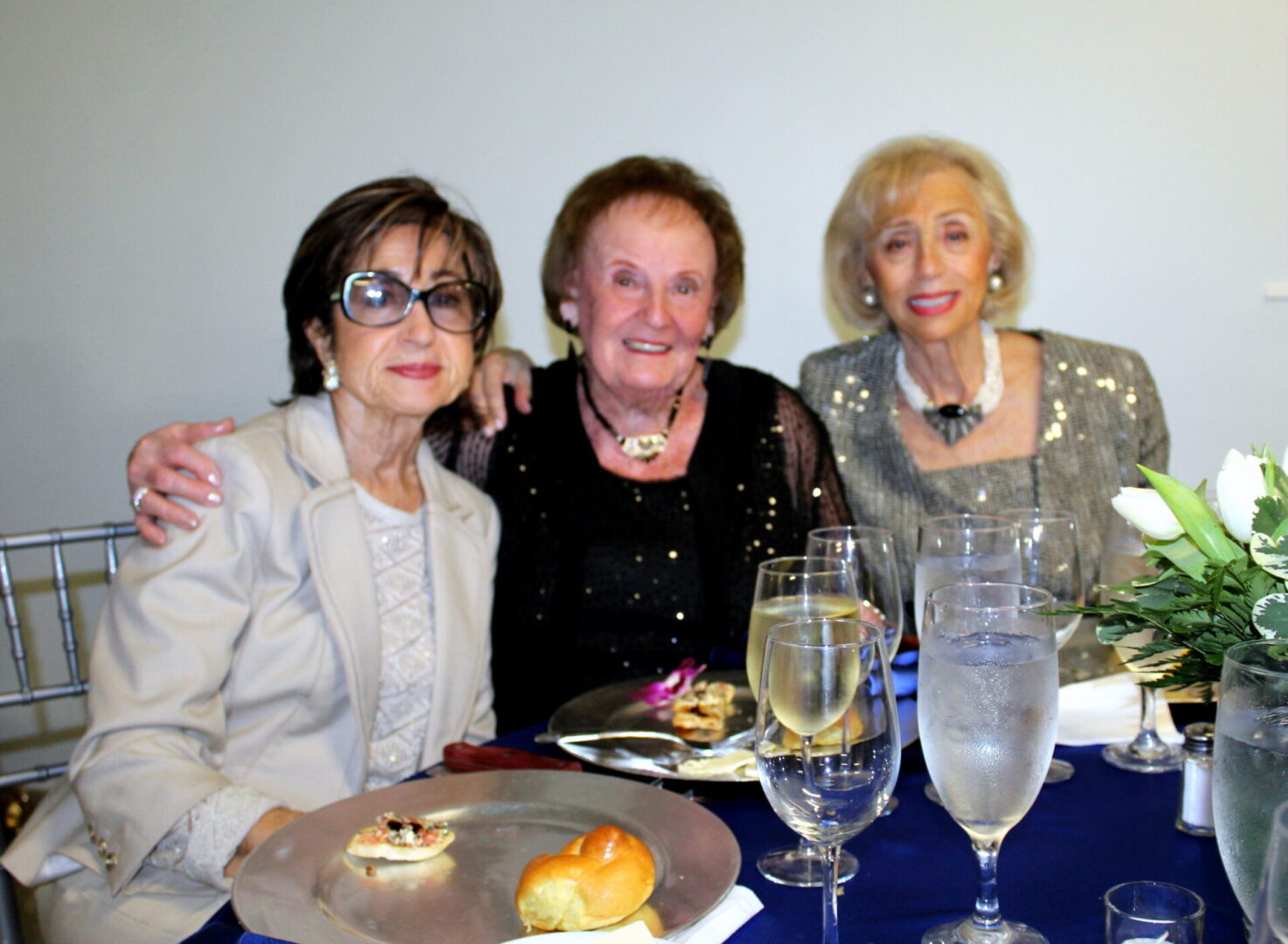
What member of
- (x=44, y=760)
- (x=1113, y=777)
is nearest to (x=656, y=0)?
(x=1113, y=777)

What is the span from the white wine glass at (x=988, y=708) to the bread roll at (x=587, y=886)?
249 millimetres

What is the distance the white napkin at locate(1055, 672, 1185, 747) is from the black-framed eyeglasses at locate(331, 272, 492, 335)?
1.13m

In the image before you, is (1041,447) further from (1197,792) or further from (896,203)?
(1197,792)

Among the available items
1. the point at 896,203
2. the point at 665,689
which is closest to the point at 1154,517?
the point at 665,689

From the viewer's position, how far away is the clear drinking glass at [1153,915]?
760 mm

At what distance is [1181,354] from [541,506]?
208 cm

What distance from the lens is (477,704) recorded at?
6.27 feet

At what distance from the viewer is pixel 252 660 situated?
1666mm

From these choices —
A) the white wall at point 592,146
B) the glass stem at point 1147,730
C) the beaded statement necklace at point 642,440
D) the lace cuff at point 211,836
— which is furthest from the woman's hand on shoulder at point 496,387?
the glass stem at point 1147,730

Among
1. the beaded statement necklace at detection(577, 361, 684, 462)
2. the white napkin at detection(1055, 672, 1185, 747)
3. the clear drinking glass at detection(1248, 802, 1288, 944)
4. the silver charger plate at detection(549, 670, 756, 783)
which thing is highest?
the clear drinking glass at detection(1248, 802, 1288, 944)

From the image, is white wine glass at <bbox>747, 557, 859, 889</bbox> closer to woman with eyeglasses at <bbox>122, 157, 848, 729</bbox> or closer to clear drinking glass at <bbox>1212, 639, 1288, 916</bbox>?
clear drinking glass at <bbox>1212, 639, 1288, 916</bbox>

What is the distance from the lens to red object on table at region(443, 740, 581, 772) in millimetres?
1245

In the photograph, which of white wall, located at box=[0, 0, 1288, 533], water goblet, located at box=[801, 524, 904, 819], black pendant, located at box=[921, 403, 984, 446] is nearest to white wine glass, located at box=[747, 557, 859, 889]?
water goblet, located at box=[801, 524, 904, 819]

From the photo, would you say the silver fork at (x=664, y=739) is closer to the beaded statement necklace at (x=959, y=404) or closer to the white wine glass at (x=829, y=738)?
the white wine glass at (x=829, y=738)
